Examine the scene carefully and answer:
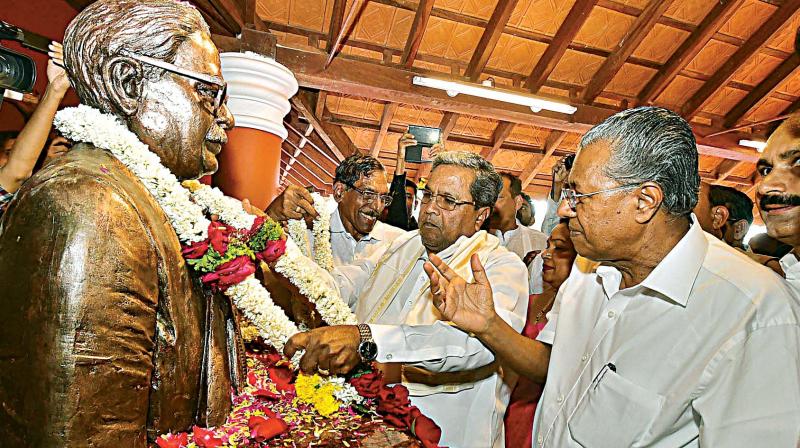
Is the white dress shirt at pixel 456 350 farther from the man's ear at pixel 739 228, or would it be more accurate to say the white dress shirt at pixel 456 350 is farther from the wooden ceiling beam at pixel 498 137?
the wooden ceiling beam at pixel 498 137

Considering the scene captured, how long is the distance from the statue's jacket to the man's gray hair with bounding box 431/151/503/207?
1.84 metres

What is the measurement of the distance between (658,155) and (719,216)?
294cm

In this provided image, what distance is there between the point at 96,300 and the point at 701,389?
5.24ft

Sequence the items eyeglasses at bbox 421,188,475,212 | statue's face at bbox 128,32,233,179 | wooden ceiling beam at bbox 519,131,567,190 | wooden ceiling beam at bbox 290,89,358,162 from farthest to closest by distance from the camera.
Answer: wooden ceiling beam at bbox 519,131,567,190
wooden ceiling beam at bbox 290,89,358,162
eyeglasses at bbox 421,188,475,212
statue's face at bbox 128,32,233,179

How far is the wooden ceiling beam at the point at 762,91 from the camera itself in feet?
31.9

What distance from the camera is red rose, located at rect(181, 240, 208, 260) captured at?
58.2 inches

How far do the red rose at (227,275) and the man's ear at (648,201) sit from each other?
128 centimetres

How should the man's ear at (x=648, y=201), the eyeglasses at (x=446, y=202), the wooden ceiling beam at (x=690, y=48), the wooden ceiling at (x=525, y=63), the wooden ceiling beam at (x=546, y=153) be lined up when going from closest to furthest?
the man's ear at (x=648, y=201) < the eyeglasses at (x=446, y=202) < the wooden ceiling at (x=525, y=63) < the wooden ceiling beam at (x=690, y=48) < the wooden ceiling beam at (x=546, y=153)

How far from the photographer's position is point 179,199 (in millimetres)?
1485

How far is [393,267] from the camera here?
10.3ft

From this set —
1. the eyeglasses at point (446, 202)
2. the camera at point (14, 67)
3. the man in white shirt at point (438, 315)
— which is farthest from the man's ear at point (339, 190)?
the camera at point (14, 67)

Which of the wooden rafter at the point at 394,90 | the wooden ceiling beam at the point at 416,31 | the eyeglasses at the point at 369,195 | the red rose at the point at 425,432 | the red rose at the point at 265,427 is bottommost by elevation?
the red rose at the point at 425,432

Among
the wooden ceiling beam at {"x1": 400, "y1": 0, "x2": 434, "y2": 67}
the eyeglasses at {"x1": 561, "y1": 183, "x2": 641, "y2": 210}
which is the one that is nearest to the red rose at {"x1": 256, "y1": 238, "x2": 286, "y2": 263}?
the eyeglasses at {"x1": 561, "y1": 183, "x2": 641, "y2": 210}

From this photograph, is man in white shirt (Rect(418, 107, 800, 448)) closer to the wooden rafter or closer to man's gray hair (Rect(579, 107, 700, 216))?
man's gray hair (Rect(579, 107, 700, 216))
